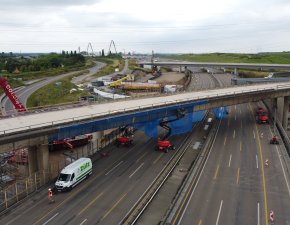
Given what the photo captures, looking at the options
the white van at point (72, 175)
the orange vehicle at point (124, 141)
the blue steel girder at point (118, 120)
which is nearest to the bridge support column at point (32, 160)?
the blue steel girder at point (118, 120)

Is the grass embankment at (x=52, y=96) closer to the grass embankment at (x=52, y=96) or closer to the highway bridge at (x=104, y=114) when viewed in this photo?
the grass embankment at (x=52, y=96)

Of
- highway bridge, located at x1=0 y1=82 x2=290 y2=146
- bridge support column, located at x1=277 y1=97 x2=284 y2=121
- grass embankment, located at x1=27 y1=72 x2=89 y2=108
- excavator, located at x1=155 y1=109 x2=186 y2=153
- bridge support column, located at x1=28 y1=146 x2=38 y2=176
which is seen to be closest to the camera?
highway bridge, located at x1=0 y1=82 x2=290 y2=146

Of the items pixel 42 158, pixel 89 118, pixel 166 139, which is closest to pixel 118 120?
pixel 89 118

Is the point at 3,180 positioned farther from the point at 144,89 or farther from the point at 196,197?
the point at 144,89

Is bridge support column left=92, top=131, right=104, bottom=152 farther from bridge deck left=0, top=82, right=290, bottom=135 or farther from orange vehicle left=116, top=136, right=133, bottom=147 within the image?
bridge deck left=0, top=82, right=290, bottom=135

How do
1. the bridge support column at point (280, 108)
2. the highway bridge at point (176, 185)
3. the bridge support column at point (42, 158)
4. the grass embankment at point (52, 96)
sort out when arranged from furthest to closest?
the grass embankment at point (52, 96)
the bridge support column at point (280, 108)
the bridge support column at point (42, 158)
the highway bridge at point (176, 185)

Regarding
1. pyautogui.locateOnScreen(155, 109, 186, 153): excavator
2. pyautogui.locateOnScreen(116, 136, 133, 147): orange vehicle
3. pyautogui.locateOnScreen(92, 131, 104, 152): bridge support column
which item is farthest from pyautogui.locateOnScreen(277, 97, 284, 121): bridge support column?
pyautogui.locateOnScreen(92, 131, 104, 152): bridge support column

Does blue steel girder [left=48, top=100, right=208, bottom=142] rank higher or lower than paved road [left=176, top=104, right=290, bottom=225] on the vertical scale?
higher
